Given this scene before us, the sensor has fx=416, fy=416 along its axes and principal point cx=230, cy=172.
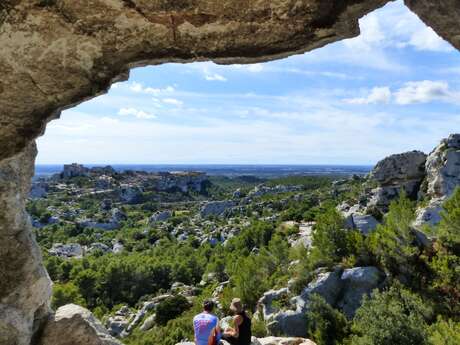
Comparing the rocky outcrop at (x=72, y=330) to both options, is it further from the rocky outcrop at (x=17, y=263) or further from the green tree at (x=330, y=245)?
the green tree at (x=330, y=245)

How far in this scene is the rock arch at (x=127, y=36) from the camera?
18.2 ft

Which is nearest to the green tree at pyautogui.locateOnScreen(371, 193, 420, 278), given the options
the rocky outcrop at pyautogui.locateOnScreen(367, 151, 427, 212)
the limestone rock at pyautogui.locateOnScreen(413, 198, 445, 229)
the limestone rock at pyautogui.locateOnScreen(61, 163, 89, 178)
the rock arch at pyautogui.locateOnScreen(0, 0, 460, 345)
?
the limestone rock at pyautogui.locateOnScreen(413, 198, 445, 229)

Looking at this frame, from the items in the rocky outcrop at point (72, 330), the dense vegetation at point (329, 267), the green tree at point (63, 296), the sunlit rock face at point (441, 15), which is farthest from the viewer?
the green tree at point (63, 296)

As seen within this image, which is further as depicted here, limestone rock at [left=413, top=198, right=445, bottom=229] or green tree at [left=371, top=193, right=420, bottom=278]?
limestone rock at [left=413, top=198, right=445, bottom=229]

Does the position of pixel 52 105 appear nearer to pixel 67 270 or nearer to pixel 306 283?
pixel 306 283

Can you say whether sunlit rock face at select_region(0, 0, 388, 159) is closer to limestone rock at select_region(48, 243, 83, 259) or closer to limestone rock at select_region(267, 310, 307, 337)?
limestone rock at select_region(267, 310, 307, 337)

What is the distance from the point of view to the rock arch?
18.2 feet

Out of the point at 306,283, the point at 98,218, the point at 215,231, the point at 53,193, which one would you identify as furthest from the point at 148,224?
the point at 306,283

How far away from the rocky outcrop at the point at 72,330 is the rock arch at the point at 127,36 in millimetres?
6204

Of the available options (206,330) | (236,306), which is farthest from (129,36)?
(206,330)

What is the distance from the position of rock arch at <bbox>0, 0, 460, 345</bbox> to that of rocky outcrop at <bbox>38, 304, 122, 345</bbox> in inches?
244

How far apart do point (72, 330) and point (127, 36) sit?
8.59 m

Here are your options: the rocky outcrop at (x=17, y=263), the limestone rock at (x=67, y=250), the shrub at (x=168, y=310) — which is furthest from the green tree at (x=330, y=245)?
the limestone rock at (x=67, y=250)

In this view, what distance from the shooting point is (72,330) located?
11180 millimetres
